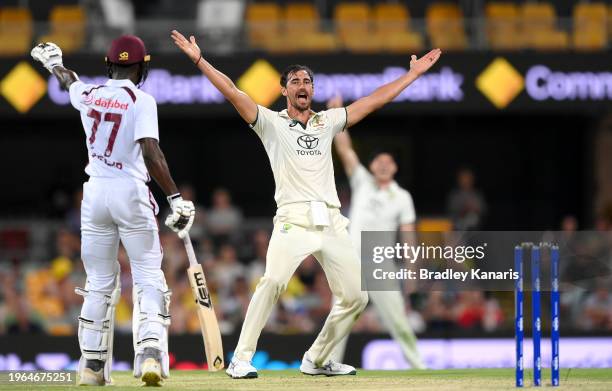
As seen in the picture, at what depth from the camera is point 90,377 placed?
7.18 m

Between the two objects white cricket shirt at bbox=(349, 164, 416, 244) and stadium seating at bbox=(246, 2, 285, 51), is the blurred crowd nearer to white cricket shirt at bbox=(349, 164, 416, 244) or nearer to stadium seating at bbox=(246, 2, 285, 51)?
white cricket shirt at bbox=(349, 164, 416, 244)

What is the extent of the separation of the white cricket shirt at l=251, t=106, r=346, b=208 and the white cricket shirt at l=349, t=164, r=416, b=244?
3198mm

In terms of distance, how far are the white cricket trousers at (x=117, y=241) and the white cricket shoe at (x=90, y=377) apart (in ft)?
0.42

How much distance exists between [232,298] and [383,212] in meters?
2.70

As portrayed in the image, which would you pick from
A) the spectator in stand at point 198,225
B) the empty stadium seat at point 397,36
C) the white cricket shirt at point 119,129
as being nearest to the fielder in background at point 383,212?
the spectator in stand at point 198,225

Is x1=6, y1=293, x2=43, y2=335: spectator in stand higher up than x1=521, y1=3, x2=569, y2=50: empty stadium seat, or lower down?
lower down

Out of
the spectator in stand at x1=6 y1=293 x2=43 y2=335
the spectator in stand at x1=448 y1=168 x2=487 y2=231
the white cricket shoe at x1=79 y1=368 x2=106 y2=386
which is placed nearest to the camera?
the white cricket shoe at x1=79 y1=368 x2=106 y2=386

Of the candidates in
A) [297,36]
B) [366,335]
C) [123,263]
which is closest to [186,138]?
[297,36]

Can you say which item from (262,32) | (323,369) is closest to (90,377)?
(323,369)

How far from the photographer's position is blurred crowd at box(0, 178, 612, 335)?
42.0ft

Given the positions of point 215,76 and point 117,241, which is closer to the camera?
point 117,241

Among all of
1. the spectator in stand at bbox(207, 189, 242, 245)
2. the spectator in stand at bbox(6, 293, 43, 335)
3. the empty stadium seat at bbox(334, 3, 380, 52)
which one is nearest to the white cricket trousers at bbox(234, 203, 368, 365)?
the spectator in stand at bbox(6, 293, 43, 335)

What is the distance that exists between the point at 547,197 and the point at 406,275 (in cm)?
1199

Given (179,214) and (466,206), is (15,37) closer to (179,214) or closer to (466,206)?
(466,206)
